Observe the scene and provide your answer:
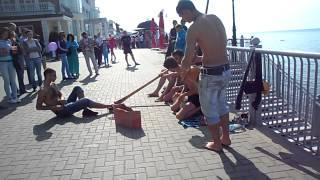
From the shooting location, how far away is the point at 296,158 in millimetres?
4113

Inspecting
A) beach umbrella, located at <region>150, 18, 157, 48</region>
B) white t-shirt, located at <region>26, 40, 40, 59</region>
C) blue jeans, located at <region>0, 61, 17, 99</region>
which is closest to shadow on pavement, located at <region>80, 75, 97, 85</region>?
white t-shirt, located at <region>26, 40, 40, 59</region>

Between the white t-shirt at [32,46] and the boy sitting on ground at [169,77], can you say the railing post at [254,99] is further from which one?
the white t-shirt at [32,46]

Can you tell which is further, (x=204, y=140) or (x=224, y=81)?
(x=204, y=140)

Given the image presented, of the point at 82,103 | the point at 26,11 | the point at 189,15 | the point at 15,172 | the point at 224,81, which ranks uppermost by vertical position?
the point at 26,11

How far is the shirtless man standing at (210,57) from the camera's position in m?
4.06

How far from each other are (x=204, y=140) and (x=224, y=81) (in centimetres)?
108

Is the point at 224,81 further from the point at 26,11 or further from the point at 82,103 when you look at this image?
the point at 26,11

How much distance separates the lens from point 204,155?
4383 millimetres

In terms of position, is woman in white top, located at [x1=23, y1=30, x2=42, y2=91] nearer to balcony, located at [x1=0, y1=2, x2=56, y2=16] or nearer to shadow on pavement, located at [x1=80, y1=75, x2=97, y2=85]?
shadow on pavement, located at [x1=80, y1=75, x2=97, y2=85]

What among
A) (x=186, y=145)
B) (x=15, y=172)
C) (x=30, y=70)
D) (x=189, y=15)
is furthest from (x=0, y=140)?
(x=30, y=70)

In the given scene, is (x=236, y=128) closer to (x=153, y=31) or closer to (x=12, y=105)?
(x=12, y=105)

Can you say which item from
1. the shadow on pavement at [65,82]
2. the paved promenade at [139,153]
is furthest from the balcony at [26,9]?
the paved promenade at [139,153]

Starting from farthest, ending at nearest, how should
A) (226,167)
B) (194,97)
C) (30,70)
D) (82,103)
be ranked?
(30,70) < (82,103) < (194,97) < (226,167)

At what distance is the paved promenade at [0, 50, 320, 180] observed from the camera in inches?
155
